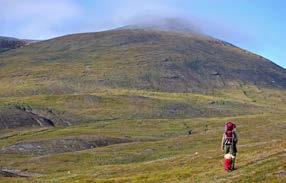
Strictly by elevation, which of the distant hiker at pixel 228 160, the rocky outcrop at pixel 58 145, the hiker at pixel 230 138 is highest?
the hiker at pixel 230 138

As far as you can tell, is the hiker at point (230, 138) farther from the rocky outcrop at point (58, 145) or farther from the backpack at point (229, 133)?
the rocky outcrop at point (58, 145)

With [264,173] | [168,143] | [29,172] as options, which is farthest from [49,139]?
[264,173]

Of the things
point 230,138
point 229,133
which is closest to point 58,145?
point 230,138

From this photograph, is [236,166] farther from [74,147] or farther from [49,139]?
[49,139]

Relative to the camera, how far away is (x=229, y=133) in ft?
148

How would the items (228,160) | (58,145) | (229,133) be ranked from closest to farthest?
(229,133), (228,160), (58,145)

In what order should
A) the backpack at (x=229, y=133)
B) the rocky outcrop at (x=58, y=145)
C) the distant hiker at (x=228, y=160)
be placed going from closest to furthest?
the backpack at (x=229, y=133) → the distant hiker at (x=228, y=160) → the rocky outcrop at (x=58, y=145)

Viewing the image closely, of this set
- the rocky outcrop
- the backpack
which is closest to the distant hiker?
the backpack

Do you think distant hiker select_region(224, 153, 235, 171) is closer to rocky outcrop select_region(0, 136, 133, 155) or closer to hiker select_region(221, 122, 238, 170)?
hiker select_region(221, 122, 238, 170)

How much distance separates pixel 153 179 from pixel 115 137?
137819mm

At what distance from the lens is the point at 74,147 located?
177625 mm

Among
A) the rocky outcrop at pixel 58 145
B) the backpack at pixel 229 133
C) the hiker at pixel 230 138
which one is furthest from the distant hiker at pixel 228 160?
the rocky outcrop at pixel 58 145

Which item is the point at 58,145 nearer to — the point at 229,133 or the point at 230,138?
the point at 230,138

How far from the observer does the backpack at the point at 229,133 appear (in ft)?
147
